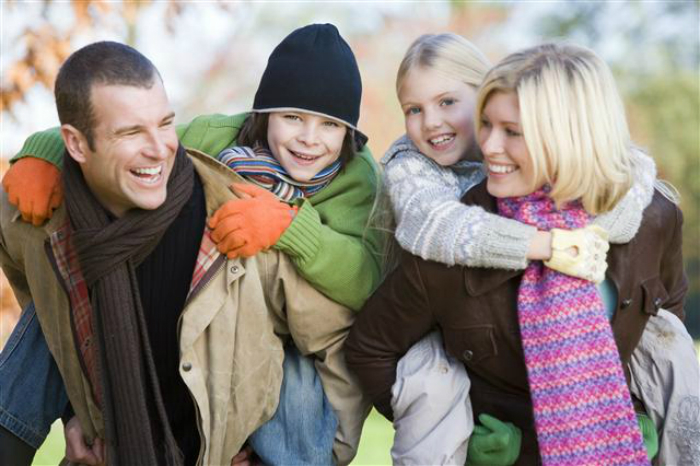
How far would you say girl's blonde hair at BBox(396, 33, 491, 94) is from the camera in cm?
299

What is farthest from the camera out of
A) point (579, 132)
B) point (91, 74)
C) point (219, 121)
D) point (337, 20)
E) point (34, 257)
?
point (337, 20)

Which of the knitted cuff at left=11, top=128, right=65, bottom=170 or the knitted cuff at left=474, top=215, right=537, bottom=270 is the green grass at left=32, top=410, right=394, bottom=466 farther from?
the knitted cuff at left=474, top=215, right=537, bottom=270

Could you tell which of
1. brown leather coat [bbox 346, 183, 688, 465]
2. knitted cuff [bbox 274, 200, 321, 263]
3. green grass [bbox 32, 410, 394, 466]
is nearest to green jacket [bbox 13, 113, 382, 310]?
knitted cuff [bbox 274, 200, 321, 263]

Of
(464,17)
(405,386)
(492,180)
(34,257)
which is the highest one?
(492,180)

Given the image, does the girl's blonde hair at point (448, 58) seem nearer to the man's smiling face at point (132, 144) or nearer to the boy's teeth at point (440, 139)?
the boy's teeth at point (440, 139)

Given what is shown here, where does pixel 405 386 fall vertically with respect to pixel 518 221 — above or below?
below

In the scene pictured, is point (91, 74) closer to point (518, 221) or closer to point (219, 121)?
point (219, 121)

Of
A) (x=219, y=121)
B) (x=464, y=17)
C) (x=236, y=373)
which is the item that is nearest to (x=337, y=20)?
(x=464, y=17)

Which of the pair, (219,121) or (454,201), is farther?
(219,121)

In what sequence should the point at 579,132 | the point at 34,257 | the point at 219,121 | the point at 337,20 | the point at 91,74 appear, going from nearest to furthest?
the point at 579,132 < the point at 91,74 < the point at 34,257 < the point at 219,121 < the point at 337,20

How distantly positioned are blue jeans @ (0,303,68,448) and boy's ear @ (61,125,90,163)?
0.64 meters

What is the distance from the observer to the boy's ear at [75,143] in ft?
9.30

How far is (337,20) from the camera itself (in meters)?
9.39

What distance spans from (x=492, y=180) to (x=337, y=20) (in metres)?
6.97
